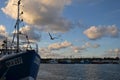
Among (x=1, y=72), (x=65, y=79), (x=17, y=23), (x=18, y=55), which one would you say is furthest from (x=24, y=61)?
(x=65, y=79)

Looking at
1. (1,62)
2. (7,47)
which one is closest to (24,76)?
(1,62)

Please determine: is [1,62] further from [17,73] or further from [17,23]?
[17,23]

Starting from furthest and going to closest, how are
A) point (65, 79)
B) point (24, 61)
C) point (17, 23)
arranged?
point (65, 79) → point (17, 23) → point (24, 61)

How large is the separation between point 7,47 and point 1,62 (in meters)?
4.86

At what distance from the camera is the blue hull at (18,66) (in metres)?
40.4

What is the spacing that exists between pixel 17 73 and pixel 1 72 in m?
2.23

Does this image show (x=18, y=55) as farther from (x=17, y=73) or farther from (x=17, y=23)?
(x=17, y=23)

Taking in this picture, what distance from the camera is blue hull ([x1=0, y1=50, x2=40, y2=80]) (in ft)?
132

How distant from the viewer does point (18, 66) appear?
4034cm

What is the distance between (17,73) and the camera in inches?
1602

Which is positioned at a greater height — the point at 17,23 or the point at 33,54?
the point at 17,23

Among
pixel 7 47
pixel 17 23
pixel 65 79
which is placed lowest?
pixel 65 79

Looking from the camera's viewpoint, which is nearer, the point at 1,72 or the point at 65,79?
the point at 1,72

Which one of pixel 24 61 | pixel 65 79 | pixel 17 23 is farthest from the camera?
pixel 65 79
